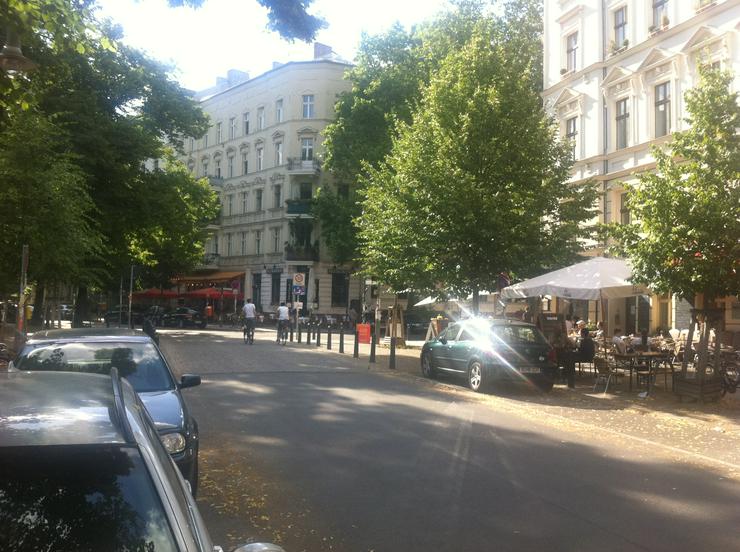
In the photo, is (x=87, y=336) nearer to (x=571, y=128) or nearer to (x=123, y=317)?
(x=571, y=128)

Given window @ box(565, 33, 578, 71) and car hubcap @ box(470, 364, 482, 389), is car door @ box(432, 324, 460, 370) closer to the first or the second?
car hubcap @ box(470, 364, 482, 389)

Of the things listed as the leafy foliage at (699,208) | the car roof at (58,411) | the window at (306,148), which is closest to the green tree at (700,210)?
the leafy foliage at (699,208)

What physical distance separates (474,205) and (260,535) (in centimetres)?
1470

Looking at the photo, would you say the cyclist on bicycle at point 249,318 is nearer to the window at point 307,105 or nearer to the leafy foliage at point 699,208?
the leafy foliage at point 699,208

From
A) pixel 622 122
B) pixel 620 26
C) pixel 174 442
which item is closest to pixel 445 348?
pixel 174 442

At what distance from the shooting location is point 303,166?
5459cm

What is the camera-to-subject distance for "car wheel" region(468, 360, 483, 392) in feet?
48.3

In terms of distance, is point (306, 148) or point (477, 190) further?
point (306, 148)

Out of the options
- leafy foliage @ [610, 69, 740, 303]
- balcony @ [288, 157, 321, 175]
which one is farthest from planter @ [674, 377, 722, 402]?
Result: balcony @ [288, 157, 321, 175]

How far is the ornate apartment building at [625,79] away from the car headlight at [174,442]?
19.8 meters

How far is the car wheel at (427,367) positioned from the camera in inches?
679

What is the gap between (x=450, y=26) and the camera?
36.3m

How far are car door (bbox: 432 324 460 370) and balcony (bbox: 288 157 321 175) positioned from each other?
39.0 m

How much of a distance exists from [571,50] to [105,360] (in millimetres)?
29218
